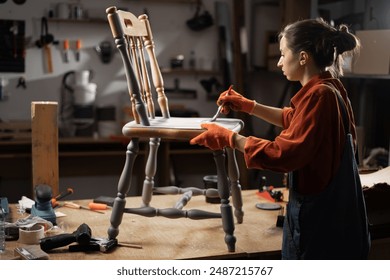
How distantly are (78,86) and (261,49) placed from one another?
1672 mm

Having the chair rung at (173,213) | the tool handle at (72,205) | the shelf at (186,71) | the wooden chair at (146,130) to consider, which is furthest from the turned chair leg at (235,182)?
the shelf at (186,71)

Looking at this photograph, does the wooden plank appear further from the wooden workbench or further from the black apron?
the black apron

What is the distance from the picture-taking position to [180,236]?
2.08m

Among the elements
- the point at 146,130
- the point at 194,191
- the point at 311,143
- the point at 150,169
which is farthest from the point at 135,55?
the point at 311,143

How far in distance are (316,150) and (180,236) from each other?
761mm

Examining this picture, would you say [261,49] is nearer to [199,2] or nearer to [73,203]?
[199,2]

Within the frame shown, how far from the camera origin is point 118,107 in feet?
14.9

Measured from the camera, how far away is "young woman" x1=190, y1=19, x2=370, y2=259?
1.51m

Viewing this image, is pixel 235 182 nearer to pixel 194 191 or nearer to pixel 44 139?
pixel 194 191

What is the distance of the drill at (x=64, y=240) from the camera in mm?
1869

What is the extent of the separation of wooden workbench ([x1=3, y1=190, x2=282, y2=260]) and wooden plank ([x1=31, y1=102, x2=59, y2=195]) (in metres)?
0.18

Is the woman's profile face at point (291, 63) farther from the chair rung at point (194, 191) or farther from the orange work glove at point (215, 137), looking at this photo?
the chair rung at point (194, 191)

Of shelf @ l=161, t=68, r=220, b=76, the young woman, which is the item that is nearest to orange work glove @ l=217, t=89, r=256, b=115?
the young woman

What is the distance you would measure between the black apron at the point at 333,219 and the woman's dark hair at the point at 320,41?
0.13 metres
